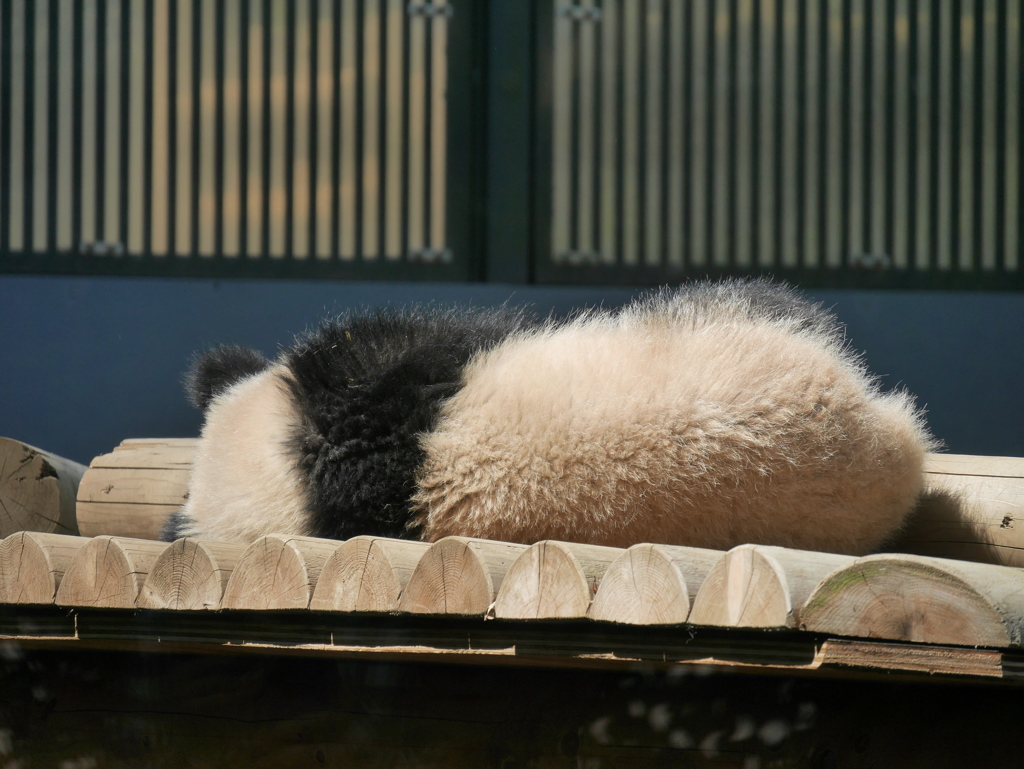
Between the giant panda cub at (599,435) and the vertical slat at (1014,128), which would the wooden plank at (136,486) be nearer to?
the giant panda cub at (599,435)

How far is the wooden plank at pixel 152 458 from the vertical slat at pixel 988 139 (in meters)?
2.82

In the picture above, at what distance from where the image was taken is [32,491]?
212 cm

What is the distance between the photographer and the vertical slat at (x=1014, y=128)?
3275 millimetres

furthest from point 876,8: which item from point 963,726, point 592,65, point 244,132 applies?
point 963,726

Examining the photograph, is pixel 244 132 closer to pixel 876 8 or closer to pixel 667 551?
pixel 876 8

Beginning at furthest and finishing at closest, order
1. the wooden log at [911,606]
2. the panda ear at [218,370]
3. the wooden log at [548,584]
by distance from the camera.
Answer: the panda ear at [218,370] < the wooden log at [548,584] < the wooden log at [911,606]

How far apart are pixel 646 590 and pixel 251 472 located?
704mm

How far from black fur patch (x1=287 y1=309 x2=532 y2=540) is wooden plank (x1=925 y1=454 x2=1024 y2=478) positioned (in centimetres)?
85

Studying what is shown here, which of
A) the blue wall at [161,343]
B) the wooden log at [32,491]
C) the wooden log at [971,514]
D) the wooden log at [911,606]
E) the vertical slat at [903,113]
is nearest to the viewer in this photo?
the wooden log at [911,606]

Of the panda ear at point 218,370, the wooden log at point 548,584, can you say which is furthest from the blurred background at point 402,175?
the wooden log at point 548,584

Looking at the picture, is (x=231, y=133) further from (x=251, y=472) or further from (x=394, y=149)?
(x=251, y=472)

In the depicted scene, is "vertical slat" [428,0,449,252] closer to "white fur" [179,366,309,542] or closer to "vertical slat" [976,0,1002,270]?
"white fur" [179,366,309,542]

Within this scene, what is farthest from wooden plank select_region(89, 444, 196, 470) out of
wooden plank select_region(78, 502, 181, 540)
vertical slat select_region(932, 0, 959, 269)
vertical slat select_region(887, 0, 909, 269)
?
vertical slat select_region(932, 0, 959, 269)

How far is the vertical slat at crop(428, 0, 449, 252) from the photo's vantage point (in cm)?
310
